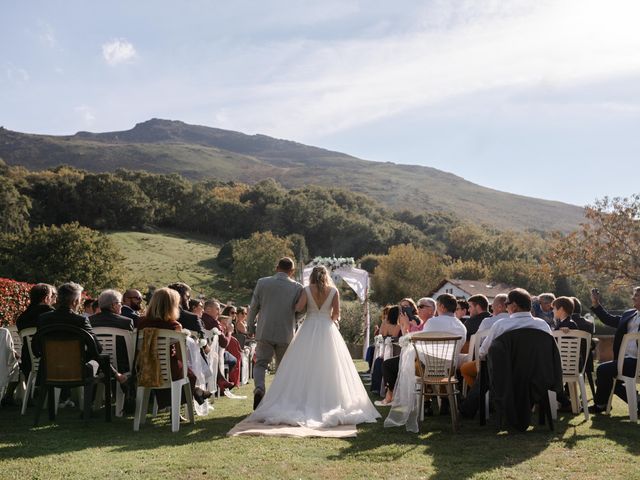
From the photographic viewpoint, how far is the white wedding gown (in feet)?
25.0

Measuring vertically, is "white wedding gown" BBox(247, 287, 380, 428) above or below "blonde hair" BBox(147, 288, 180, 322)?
below

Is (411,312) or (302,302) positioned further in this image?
(411,312)

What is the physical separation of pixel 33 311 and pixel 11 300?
27.0 feet

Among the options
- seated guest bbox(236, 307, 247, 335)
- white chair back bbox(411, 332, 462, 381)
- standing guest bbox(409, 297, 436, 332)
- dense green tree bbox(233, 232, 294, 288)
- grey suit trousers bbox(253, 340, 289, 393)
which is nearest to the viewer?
white chair back bbox(411, 332, 462, 381)

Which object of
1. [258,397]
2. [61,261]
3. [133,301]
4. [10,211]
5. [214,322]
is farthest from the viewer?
[10,211]

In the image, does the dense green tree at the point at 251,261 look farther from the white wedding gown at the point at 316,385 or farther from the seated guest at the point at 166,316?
the seated guest at the point at 166,316

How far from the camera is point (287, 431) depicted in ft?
23.0

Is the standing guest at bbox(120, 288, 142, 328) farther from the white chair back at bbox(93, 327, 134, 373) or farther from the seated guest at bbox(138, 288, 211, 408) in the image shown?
the seated guest at bbox(138, 288, 211, 408)

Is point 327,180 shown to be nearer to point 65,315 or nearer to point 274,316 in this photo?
point 274,316

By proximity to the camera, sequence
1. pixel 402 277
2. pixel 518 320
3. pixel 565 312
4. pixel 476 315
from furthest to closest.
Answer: pixel 402 277
pixel 476 315
pixel 565 312
pixel 518 320

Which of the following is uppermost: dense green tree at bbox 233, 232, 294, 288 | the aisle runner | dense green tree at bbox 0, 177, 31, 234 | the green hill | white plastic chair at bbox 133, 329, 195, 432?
the green hill

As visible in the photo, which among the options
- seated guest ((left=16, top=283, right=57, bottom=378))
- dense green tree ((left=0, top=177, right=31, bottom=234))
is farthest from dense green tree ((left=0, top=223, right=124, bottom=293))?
seated guest ((left=16, top=283, right=57, bottom=378))

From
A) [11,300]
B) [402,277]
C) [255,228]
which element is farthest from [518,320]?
[255,228]

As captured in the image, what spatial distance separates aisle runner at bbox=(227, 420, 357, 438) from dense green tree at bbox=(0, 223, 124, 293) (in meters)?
46.4
